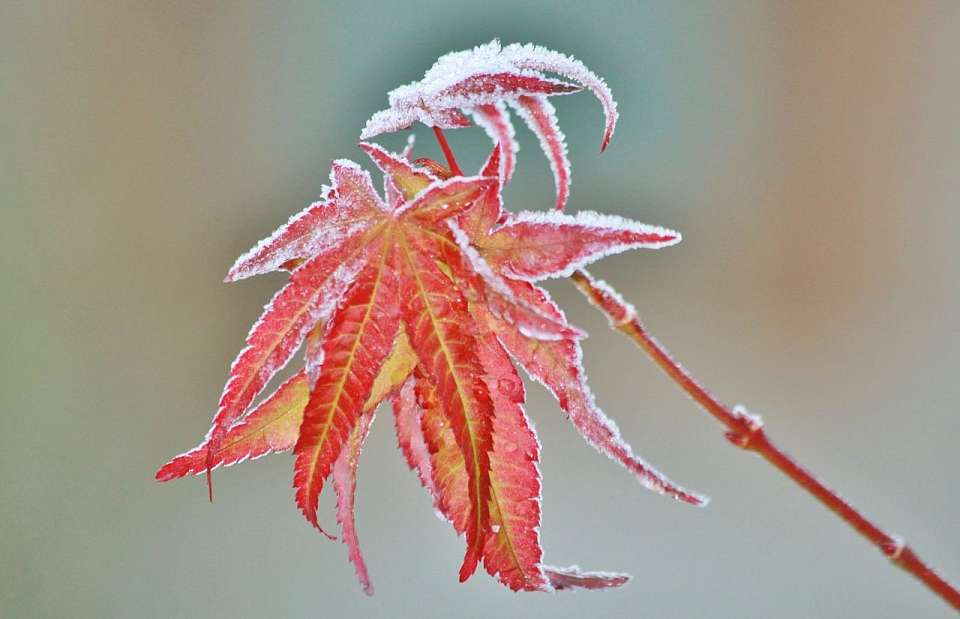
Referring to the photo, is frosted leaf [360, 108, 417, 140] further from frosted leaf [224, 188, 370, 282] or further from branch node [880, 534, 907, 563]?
branch node [880, 534, 907, 563]

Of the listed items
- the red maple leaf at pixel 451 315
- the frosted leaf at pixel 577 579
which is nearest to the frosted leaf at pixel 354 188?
the red maple leaf at pixel 451 315

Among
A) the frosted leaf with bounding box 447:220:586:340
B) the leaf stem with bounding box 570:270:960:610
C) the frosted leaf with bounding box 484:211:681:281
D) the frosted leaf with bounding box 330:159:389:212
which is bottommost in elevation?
the leaf stem with bounding box 570:270:960:610

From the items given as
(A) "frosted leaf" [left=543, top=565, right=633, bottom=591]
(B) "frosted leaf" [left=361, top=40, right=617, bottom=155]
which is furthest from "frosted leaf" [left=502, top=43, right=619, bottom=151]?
(A) "frosted leaf" [left=543, top=565, right=633, bottom=591]

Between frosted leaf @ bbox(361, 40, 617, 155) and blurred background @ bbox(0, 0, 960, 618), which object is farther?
blurred background @ bbox(0, 0, 960, 618)

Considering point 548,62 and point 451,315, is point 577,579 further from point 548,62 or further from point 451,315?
point 548,62

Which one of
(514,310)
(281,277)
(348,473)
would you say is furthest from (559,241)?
(281,277)

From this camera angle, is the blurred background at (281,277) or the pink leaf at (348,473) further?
the blurred background at (281,277)

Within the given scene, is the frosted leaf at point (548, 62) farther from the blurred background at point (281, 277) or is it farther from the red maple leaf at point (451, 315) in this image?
the blurred background at point (281, 277)
